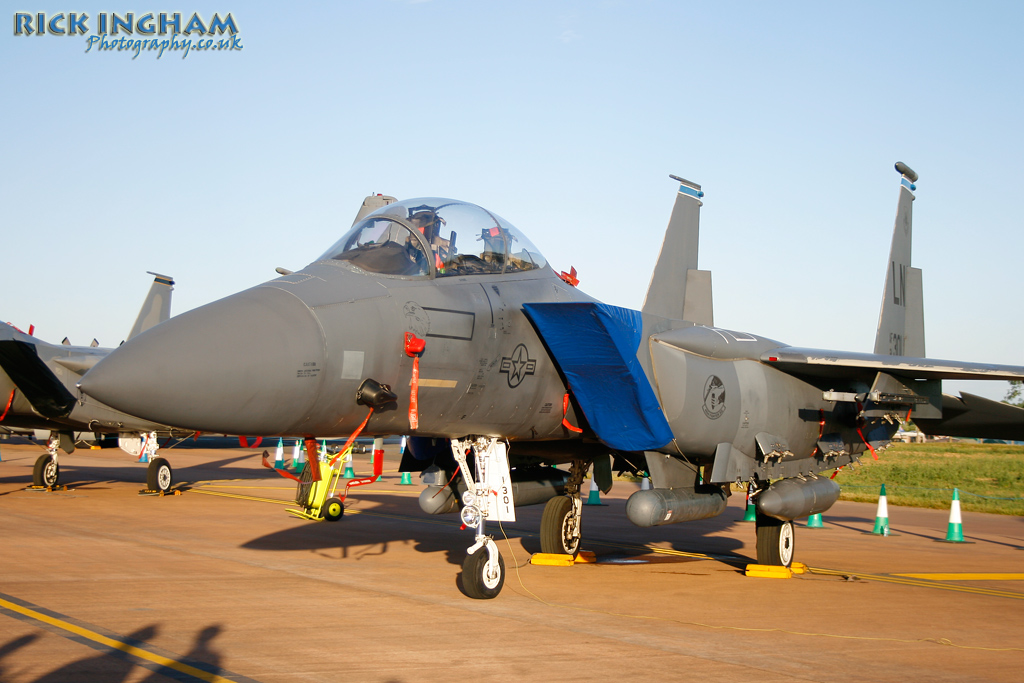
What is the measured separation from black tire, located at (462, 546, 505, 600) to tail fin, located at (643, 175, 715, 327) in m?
6.01

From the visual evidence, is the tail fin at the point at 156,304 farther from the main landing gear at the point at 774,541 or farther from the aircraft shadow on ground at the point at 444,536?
the main landing gear at the point at 774,541

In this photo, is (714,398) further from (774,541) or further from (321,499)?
(321,499)

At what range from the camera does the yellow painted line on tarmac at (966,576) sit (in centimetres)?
1039

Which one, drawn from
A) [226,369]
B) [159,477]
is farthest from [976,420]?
[159,477]

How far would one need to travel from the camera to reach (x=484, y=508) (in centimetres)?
757

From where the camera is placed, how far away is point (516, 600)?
307 inches

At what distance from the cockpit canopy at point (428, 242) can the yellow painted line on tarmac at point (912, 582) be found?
581 cm

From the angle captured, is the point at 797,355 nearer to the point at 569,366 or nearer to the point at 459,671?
the point at 569,366

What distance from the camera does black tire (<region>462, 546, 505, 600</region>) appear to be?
7.49 metres

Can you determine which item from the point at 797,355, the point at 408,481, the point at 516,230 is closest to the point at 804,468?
the point at 797,355


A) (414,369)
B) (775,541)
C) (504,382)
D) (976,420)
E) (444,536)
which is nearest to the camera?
(414,369)

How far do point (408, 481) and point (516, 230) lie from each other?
17830mm

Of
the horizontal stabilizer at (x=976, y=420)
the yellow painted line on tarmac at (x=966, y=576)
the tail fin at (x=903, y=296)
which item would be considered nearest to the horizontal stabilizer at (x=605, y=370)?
the yellow painted line on tarmac at (x=966, y=576)

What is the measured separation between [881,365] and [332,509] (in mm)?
8577
